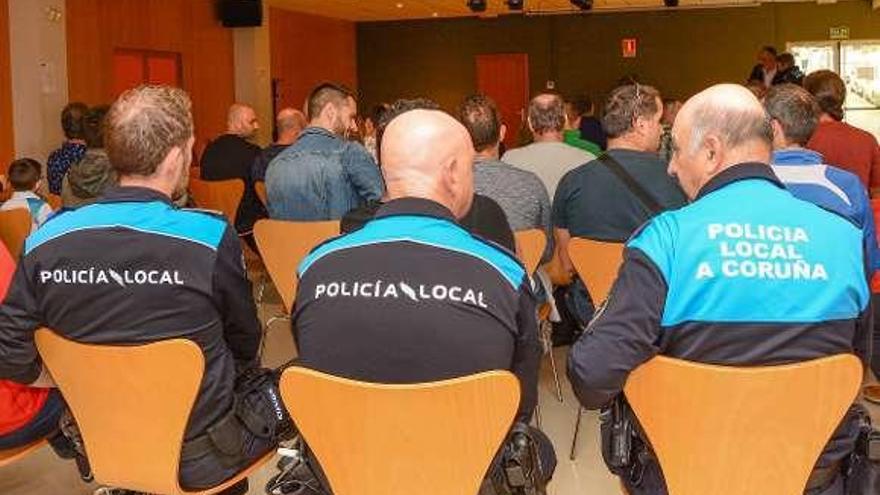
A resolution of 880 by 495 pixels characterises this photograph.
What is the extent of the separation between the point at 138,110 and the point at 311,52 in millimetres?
13743

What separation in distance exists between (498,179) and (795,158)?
4.01 ft

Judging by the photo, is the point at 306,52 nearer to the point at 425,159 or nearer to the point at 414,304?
the point at 425,159

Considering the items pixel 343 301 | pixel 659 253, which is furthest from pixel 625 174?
pixel 343 301

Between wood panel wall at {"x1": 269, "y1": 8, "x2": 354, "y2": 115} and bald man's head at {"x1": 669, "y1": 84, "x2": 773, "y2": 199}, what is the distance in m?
12.4

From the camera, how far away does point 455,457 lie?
73.0 inches

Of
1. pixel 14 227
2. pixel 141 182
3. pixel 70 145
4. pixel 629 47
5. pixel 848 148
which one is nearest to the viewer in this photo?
pixel 141 182

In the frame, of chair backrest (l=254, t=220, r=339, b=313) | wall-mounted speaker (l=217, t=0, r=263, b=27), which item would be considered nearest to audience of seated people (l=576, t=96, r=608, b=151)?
wall-mounted speaker (l=217, t=0, r=263, b=27)

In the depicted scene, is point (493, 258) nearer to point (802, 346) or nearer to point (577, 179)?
point (802, 346)

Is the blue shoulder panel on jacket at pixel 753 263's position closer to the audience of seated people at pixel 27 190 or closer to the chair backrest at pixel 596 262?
the chair backrest at pixel 596 262

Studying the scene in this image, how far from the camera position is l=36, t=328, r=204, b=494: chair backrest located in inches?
84.1

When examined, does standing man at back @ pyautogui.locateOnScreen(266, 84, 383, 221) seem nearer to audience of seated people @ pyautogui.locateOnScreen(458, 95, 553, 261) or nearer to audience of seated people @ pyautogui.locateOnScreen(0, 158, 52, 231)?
audience of seated people @ pyautogui.locateOnScreen(458, 95, 553, 261)

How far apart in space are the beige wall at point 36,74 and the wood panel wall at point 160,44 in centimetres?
62

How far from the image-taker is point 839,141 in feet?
15.8

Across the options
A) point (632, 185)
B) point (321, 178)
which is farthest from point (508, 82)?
point (632, 185)
